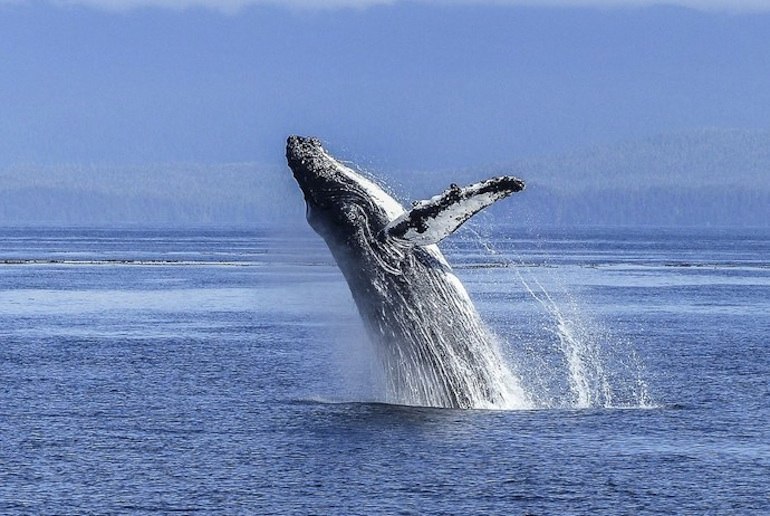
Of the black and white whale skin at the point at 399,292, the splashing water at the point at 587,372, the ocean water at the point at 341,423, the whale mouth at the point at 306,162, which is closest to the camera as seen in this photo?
the ocean water at the point at 341,423

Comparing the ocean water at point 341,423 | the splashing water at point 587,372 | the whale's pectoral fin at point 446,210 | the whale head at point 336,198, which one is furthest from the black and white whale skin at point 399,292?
the splashing water at point 587,372

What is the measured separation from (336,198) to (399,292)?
158cm

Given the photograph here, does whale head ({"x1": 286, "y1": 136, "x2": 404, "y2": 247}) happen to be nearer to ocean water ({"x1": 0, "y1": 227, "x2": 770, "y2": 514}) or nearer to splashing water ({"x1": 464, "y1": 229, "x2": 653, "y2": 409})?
ocean water ({"x1": 0, "y1": 227, "x2": 770, "y2": 514})

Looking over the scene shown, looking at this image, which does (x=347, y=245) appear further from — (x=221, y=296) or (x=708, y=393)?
(x=221, y=296)

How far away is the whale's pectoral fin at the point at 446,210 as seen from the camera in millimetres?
18094

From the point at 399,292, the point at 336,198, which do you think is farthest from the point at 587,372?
the point at 336,198

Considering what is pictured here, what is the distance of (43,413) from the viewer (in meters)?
22.0

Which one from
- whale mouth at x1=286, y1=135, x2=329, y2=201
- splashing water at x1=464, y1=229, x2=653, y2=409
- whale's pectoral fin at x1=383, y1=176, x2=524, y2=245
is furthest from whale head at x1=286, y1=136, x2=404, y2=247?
splashing water at x1=464, y1=229, x2=653, y2=409

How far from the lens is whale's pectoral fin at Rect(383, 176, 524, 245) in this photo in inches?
712

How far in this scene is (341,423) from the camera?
2038 centimetres

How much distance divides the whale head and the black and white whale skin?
0.01m

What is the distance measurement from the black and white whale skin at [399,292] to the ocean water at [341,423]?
0.41 m

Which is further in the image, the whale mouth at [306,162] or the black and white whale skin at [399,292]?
the whale mouth at [306,162]

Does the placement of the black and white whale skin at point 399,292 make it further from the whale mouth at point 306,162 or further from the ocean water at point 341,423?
the ocean water at point 341,423
